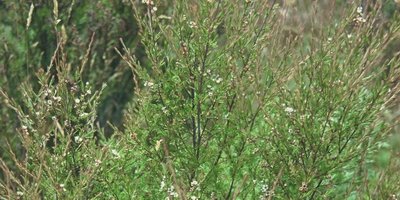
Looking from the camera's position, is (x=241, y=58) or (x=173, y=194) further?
(x=241, y=58)

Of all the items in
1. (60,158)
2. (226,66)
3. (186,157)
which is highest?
(226,66)

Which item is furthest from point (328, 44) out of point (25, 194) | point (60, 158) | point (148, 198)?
point (25, 194)

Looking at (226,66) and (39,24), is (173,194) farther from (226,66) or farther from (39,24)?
(39,24)

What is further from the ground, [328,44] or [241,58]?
[328,44]

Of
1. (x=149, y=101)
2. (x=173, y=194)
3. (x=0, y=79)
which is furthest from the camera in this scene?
(x=0, y=79)

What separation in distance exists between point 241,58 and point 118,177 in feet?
2.68

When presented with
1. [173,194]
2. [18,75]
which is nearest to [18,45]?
[18,75]

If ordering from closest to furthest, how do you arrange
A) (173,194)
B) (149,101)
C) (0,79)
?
(173,194), (149,101), (0,79)

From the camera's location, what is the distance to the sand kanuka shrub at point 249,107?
2.94 metres

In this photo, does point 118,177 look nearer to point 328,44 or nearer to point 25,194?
point 25,194

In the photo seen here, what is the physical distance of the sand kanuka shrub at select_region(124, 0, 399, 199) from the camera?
2.94 m

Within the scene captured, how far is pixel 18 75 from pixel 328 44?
2888mm

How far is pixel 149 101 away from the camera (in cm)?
306

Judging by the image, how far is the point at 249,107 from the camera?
9.99 feet
